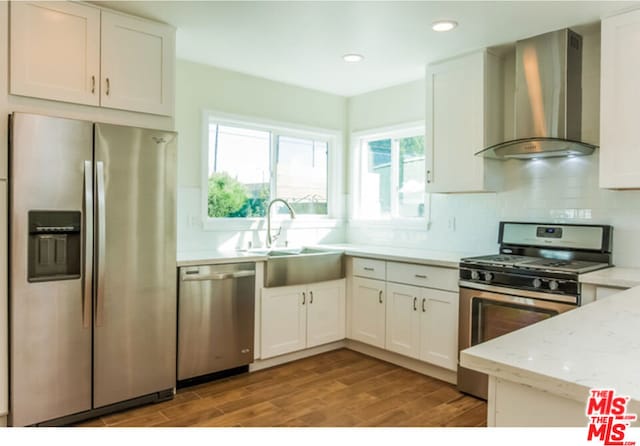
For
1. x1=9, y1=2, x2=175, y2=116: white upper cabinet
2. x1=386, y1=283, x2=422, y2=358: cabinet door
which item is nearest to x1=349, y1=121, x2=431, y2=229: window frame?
x1=386, y1=283, x2=422, y2=358: cabinet door

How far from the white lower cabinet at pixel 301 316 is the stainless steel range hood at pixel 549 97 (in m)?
1.77

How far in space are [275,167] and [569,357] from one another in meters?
3.53

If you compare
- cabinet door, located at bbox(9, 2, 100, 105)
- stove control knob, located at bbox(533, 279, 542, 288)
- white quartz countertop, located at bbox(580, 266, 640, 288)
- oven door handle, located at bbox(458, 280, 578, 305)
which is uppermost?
cabinet door, located at bbox(9, 2, 100, 105)

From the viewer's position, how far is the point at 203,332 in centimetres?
314

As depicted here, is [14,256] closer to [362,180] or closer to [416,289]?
[416,289]

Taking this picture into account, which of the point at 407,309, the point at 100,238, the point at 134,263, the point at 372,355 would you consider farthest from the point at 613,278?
the point at 100,238

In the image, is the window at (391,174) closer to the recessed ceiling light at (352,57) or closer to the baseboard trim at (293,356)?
the recessed ceiling light at (352,57)

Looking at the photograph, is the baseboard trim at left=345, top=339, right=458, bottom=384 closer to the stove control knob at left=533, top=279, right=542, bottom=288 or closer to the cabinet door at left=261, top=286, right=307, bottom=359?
the cabinet door at left=261, top=286, right=307, bottom=359

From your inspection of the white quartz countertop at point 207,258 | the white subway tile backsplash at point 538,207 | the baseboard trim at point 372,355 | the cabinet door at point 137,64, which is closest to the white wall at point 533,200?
the white subway tile backsplash at point 538,207

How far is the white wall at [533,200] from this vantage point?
293 cm

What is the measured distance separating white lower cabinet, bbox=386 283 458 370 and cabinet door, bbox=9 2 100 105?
2508 mm

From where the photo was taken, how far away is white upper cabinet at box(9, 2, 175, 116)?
245cm

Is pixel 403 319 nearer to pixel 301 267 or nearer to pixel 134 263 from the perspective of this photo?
pixel 301 267

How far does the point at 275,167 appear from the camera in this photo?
4301 millimetres
